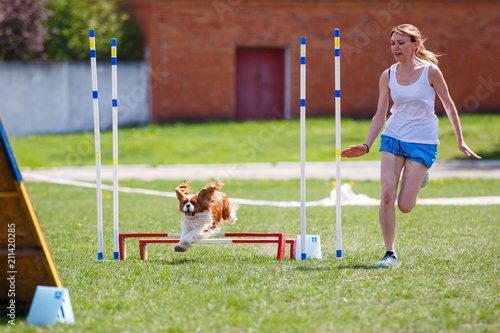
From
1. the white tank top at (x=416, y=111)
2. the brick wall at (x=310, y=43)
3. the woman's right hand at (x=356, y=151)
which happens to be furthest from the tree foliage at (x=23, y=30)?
the white tank top at (x=416, y=111)

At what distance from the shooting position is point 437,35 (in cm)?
2708

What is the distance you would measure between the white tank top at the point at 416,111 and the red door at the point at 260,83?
19770mm

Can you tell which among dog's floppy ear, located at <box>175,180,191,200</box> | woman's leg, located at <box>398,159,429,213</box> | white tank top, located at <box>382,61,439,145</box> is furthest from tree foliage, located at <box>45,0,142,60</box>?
woman's leg, located at <box>398,159,429,213</box>

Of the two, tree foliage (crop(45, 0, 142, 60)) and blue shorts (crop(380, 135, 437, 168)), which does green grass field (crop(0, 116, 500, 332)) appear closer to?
blue shorts (crop(380, 135, 437, 168))

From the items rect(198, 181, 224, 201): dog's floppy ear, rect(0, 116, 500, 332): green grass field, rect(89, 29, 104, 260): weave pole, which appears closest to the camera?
rect(0, 116, 500, 332): green grass field

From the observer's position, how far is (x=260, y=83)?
26.5 metres

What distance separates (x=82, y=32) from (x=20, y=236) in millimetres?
21775

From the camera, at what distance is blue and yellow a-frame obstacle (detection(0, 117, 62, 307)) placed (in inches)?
197

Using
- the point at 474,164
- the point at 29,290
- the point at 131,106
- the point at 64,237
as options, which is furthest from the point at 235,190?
the point at 131,106

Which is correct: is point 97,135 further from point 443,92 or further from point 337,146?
point 443,92

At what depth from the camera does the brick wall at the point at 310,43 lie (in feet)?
83.1

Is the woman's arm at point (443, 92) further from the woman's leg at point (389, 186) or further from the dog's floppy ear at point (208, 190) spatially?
the dog's floppy ear at point (208, 190)

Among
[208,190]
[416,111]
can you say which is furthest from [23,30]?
[416,111]

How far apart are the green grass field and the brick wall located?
1272 cm
